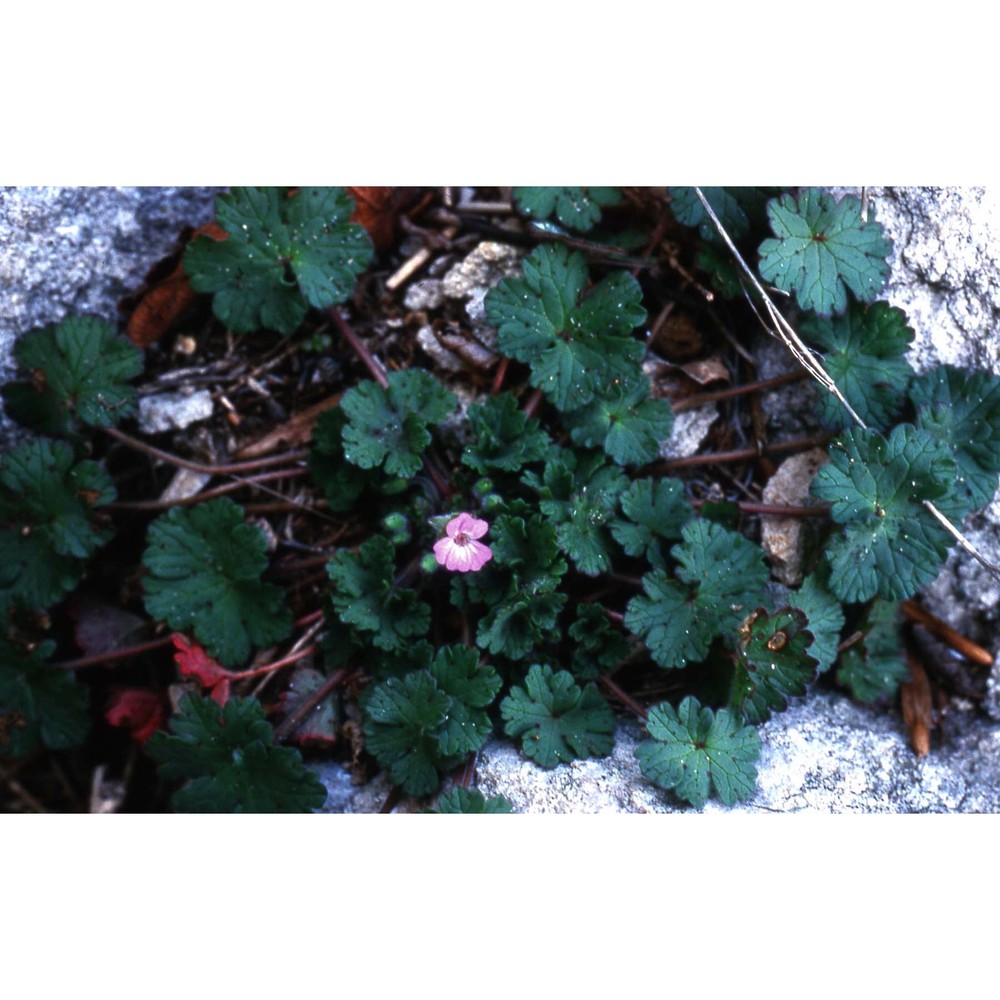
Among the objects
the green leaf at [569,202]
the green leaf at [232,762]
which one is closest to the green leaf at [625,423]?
the green leaf at [569,202]

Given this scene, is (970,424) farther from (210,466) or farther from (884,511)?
(210,466)

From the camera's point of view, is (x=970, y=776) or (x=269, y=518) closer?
(x=970, y=776)

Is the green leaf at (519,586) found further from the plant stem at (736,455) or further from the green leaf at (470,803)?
the plant stem at (736,455)

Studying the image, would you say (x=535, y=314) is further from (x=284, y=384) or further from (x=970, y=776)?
(x=970, y=776)

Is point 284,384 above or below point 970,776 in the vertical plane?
above

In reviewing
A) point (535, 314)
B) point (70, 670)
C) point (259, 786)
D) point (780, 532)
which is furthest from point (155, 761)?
point (780, 532)

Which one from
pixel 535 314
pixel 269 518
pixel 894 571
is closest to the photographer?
Result: pixel 894 571

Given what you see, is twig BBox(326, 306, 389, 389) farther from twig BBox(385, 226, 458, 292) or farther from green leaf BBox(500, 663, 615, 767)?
green leaf BBox(500, 663, 615, 767)
